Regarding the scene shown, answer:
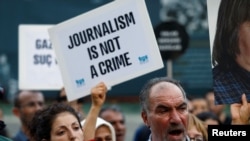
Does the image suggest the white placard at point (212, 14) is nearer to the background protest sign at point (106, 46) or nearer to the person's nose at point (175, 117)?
the person's nose at point (175, 117)

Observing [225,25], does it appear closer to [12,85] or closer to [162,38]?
[162,38]

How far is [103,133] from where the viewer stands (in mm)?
8836

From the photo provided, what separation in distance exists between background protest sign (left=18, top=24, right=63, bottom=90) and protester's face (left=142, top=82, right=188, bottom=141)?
4335 millimetres

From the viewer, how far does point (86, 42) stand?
8.63m

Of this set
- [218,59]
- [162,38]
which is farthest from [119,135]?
[162,38]

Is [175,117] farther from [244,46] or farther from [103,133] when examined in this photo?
[103,133]

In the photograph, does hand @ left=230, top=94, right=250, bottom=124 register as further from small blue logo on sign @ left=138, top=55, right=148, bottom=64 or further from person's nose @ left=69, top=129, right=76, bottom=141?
small blue logo on sign @ left=138, top=55, right=148, bottom=64

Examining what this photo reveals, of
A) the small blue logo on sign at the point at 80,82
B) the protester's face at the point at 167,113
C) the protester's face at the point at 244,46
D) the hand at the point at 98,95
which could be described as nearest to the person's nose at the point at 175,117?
the protester's face at the point at 167,113

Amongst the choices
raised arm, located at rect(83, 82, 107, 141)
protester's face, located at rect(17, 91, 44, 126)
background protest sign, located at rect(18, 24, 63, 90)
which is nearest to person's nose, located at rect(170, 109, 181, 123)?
raised arm, located at rect(83, 82, 107, 141)

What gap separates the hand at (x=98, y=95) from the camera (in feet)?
26.7

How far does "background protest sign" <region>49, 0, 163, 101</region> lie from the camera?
27.2 feet

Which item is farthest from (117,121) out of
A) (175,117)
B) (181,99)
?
(175,117)

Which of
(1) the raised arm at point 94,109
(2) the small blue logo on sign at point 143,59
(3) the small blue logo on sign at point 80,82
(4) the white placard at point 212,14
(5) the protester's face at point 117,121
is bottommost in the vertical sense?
(5) the protester's face at point 117,121

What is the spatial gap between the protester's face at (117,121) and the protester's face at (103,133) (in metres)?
1.08
